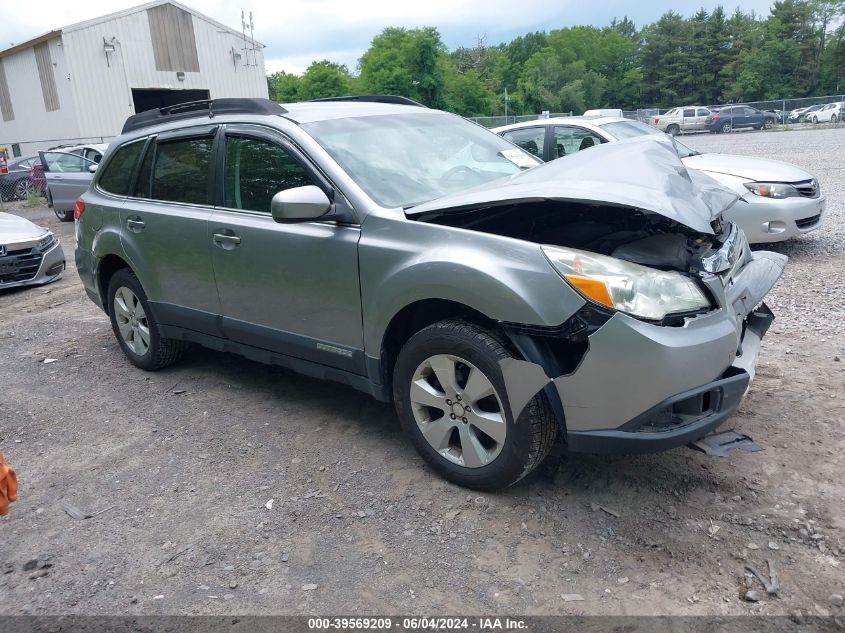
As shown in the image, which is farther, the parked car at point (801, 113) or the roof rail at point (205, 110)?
the parked car at point (801, 113)

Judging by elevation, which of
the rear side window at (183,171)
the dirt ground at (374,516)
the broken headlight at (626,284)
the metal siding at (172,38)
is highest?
the metal siding at (172,38)

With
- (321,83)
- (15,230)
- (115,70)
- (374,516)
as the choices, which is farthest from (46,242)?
(321,83)

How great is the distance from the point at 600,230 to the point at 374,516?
1769 mm

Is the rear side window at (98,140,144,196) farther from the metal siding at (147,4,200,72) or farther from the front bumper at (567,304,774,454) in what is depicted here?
the metal siding at (147,4,200,72)

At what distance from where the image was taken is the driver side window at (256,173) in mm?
3924

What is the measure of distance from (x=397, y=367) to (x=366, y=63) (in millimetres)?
58201

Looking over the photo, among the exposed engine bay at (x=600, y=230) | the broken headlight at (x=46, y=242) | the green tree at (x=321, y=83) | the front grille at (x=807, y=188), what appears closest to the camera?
the exposed engine bay at (x=600, y=230)

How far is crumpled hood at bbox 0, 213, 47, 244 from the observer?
8844 mm

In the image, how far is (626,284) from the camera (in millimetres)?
2832

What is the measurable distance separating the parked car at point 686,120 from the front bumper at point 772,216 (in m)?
35.6

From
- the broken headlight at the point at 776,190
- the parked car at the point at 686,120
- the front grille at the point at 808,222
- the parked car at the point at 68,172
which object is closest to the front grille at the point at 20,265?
the parked car at the point at 68,172

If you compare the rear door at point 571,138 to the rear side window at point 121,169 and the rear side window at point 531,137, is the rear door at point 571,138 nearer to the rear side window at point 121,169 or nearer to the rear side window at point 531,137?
the rear side window at point 531,137

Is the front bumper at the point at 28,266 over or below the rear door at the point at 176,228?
below

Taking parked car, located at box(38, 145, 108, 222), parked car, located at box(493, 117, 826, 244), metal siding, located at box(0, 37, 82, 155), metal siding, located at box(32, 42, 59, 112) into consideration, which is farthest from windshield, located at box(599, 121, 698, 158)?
metal siding, located at box(32, 42, 59, 112)
